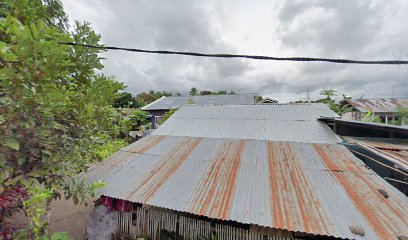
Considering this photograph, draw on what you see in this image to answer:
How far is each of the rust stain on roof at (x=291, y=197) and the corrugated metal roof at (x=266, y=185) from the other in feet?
0.04

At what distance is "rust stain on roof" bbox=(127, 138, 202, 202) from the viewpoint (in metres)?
3.61

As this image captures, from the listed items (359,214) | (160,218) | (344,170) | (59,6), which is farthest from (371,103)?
(59,6)

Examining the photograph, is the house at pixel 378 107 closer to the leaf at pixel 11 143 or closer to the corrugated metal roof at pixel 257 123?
the corrugated metal roof at pixel 257 123

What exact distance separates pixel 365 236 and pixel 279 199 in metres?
1.11

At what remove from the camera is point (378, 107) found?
17719 millimetres

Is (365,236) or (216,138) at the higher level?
(216,138)

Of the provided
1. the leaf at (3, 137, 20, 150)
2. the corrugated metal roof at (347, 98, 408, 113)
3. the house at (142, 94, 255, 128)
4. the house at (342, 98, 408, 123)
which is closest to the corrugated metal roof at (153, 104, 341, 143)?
the leaf at (3, 137, 20, 150)

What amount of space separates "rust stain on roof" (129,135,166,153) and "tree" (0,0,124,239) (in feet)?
4.26

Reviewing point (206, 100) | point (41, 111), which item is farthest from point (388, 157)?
point (206, 100)

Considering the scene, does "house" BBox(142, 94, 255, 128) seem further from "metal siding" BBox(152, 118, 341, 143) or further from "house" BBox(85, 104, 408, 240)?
"house" BBox(85, 104, 408, 240)

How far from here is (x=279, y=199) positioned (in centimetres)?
315

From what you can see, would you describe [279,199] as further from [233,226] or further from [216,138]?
[216,138]

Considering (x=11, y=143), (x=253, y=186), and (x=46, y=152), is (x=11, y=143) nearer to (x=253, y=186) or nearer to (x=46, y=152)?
(x=46, y=152)

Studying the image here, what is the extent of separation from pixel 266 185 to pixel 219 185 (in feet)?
2.87
